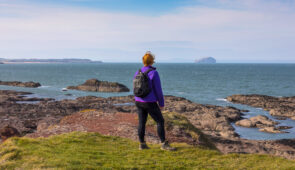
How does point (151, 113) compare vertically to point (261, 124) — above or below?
above

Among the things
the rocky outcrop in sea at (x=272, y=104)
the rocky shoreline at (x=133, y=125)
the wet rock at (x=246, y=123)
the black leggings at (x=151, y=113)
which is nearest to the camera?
the black leggings at (x=151, y=113)

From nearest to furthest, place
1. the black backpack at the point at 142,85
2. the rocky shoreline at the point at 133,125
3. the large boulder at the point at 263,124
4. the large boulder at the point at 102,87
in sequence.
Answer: the black backpack at the point at 142,85, the rocky shoreline at the point at 133,125, the large boulder at the point at 263,124, the large boulder at the point at 102,87

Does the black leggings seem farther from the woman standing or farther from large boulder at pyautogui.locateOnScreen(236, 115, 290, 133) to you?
large boulder at pyautogui.locateOnScreen(236, 115, 290, 133)

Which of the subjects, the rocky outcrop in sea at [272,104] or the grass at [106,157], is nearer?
the grass at [106,157]

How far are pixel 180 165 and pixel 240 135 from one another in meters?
21.2

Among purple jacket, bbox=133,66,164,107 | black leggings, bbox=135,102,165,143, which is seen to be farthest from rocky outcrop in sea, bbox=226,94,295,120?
purple jacket, bbox=133,66,164,107

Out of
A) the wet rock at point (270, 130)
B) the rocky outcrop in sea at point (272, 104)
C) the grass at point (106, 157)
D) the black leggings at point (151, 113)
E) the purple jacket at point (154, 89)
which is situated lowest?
the wet rock at point (270, 130)

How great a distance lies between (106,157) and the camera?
8.05 metres

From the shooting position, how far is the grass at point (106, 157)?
715cm

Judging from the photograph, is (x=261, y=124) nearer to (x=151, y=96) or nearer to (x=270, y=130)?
(x=270, y=130)

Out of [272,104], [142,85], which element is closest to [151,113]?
[142,85]

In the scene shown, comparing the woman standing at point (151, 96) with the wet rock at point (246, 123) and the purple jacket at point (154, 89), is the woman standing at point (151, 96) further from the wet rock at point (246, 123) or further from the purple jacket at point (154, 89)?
the wet rock at point (246, 123)

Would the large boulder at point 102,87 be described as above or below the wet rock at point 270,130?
above

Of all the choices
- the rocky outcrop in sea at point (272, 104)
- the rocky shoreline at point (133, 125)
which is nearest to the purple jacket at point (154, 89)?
the rocky shoreline at point (133, 125)
